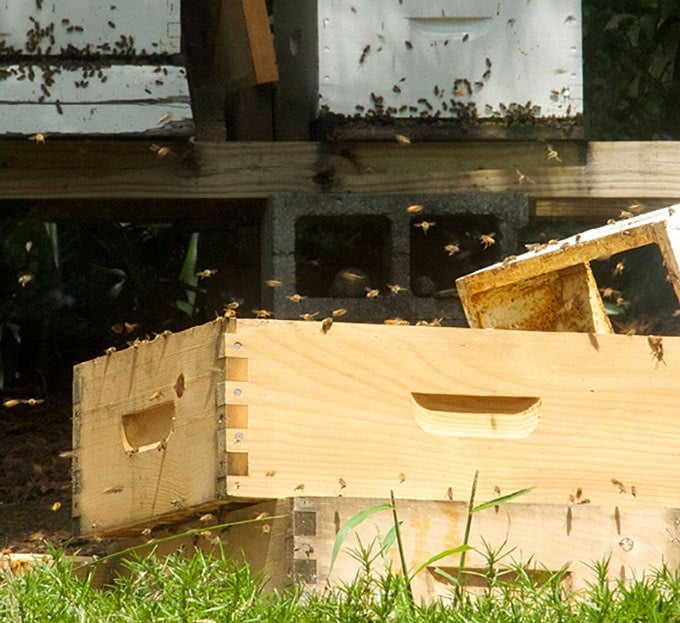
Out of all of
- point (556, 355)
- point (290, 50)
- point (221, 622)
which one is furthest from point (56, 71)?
point (221, 622)

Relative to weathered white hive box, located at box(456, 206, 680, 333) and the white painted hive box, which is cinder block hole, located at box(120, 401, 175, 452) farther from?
the white painted hive box

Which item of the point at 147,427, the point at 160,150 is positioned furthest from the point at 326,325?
the point at 160,150

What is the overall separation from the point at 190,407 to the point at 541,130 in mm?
1817

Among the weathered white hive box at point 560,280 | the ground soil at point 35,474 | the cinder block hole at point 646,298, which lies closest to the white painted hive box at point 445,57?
the weathered white hive box at point 560,280

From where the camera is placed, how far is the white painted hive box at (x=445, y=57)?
3.69 meters

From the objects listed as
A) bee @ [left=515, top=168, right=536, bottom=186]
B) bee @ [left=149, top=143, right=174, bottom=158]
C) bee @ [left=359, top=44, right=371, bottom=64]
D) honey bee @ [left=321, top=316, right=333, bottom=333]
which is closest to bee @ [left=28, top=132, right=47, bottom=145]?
bee @ [left=149, top=143, right=174, bottom=158]

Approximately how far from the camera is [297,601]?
2.00m

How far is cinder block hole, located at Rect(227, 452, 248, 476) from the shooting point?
2213 mm

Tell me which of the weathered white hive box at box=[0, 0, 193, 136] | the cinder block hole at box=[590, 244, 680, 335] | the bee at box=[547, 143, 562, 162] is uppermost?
the weathered white hive box at box=[0, 0, 193, 136]

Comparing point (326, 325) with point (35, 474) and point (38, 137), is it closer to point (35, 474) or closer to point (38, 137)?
point (38, 137)

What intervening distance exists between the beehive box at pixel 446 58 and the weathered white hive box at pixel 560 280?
891 millimetres

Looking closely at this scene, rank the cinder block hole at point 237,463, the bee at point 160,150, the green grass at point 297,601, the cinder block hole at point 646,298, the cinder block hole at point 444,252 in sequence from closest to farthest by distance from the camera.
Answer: the green grass at point 297,601 → the cinder block hole at point 237,463 → the bee at point 160,150 → the cinder block hole at point 444,252 → the cinder block hole at point 646,298

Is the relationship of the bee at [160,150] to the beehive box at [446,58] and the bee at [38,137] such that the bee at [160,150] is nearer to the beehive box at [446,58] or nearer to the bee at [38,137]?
the bee at [38,137]

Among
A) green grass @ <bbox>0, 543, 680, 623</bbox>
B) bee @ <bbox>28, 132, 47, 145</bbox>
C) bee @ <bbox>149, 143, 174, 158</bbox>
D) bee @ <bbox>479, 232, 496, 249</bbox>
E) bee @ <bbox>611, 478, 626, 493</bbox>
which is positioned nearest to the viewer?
green grass @ <bbox>0, 543, 680, 623</bbox>
